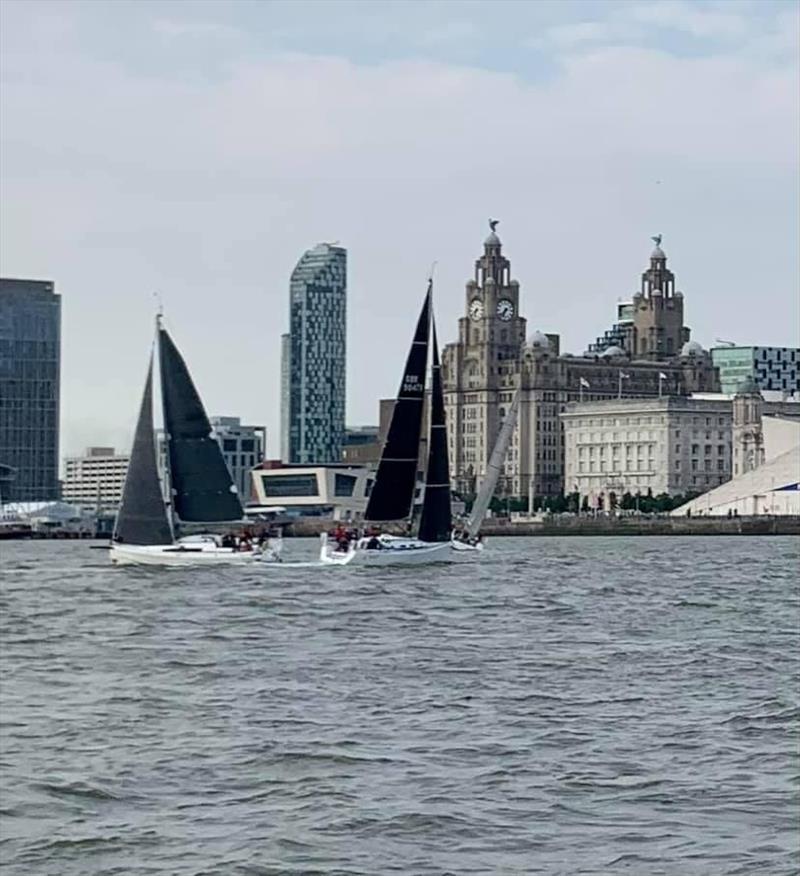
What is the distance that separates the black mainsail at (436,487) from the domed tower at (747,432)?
298ft

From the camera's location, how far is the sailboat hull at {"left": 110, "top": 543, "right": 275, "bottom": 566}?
196 feet

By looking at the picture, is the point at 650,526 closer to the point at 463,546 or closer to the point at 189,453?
the point at 463,546

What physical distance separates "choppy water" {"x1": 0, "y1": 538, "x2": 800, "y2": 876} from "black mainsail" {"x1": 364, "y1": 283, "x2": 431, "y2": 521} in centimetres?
2910

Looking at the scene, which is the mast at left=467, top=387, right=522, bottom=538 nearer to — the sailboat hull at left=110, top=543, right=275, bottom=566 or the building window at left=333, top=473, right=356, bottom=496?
the sailboat hull at left=110, top=543, right=275, bottom=566

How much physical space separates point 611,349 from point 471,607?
15411 centimetres

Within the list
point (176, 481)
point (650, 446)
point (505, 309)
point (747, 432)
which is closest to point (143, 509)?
point (176, 481)

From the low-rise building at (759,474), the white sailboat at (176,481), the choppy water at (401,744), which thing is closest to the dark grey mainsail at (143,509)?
the white sailboat at (176,481)

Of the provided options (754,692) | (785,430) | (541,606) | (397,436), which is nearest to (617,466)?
(785,430)

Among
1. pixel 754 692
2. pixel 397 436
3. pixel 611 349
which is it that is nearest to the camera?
pixel 754 692

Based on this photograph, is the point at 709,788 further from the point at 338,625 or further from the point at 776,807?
the point at 338,625

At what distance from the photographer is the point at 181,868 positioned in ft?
46.6

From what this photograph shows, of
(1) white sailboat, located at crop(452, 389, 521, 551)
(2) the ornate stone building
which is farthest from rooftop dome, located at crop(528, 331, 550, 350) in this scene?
(1) white sailboat, located at crop(452, 389, 521, 551)

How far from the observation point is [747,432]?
511ft

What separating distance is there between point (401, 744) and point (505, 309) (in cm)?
→ 16876
